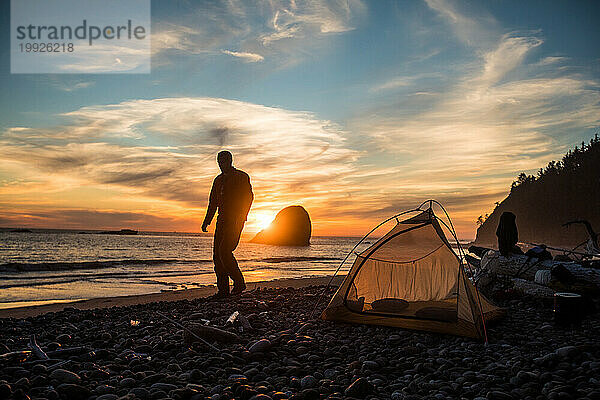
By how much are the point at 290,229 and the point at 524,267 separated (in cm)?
6768

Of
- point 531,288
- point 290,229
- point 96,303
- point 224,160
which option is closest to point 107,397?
point 224,160

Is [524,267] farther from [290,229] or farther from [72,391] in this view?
[290,229]

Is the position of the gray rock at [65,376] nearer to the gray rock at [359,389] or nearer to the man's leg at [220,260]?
the gray rock at [359,389]

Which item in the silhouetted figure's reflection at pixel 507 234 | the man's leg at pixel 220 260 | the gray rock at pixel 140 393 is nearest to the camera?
the gray rock at pixel 140 393

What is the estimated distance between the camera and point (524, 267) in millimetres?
10781

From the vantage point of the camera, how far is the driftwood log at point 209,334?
6016 mm

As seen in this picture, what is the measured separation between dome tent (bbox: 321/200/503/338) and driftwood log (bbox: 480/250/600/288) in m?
3.35

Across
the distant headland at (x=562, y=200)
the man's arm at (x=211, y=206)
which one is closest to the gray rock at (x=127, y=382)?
the man's arm at (x=211, y=206)

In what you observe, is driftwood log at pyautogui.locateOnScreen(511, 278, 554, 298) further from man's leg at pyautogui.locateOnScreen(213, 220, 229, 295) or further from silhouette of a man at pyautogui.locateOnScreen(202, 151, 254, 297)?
man's leg at pyautogui.locateOnScreen(213, 220, 229, 295)

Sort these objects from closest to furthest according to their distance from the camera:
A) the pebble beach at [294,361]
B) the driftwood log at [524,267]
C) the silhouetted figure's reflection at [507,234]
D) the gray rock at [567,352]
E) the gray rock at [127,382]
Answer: the pebble beach at [294,361], the gray rock at [127,382], the gray rock at [567,352], the driftwood log at [524,267], the silhouetted figure's reflection at [507,234]

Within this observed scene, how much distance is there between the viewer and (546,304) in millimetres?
8938

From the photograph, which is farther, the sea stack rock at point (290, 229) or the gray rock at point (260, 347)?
the sea stack rock at point (290, 229)

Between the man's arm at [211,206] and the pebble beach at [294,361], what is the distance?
9.53ft

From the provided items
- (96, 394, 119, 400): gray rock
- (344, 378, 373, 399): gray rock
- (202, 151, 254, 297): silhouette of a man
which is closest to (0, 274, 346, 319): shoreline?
(202, 151, 254, 297): silhouette of a man
